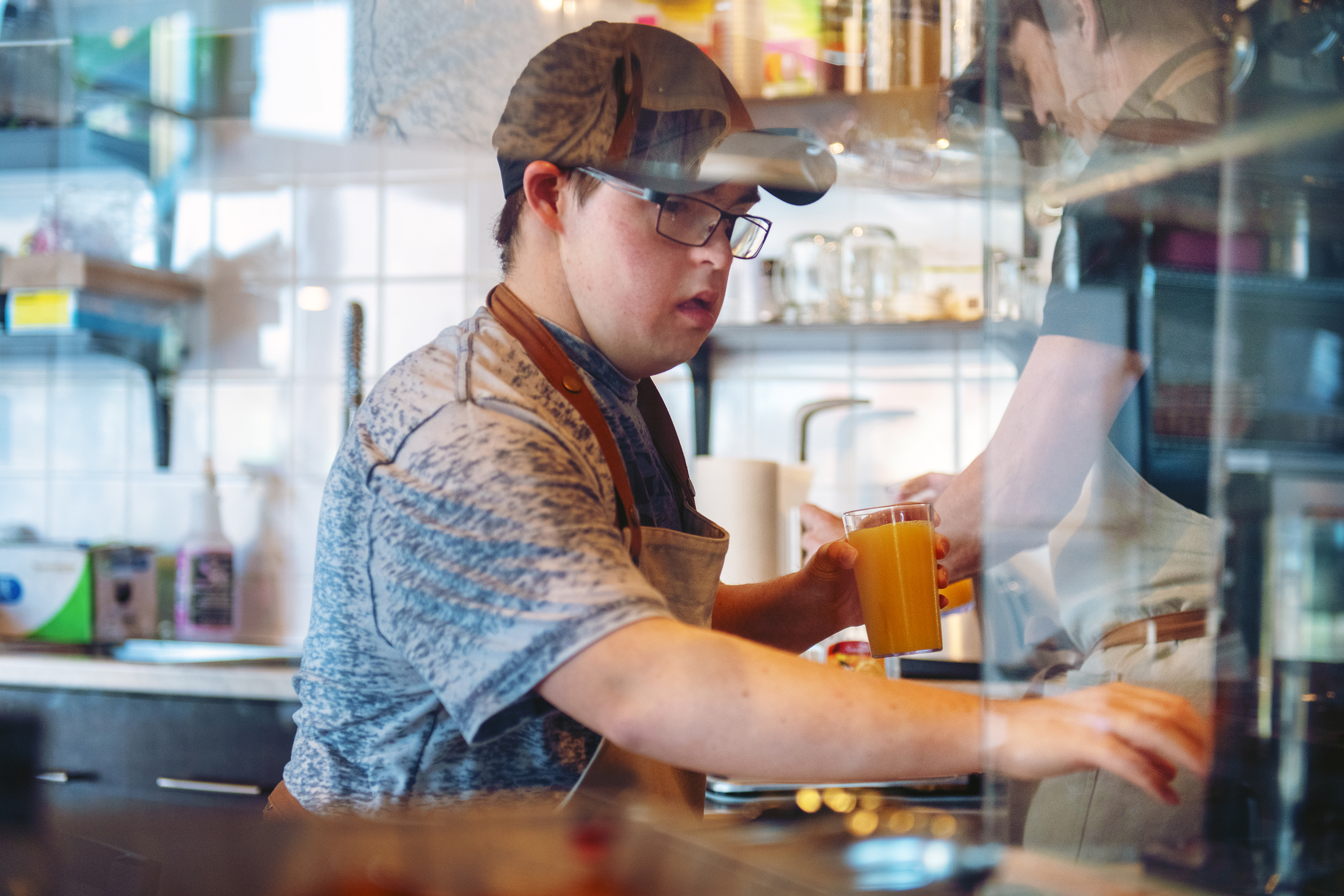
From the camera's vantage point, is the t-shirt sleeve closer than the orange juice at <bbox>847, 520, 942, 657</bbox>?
Yes

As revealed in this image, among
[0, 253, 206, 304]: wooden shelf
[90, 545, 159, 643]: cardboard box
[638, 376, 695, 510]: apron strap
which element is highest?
[0, 253, 206, 304]: wooden shelf

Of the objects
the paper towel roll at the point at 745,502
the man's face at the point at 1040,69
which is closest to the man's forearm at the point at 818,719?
the man's face at the point at 1040,69

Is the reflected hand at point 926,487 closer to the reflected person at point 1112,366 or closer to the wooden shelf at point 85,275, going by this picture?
the reflected person at point 1112,366

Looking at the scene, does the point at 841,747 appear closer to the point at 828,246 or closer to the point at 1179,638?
the point at 1179,638

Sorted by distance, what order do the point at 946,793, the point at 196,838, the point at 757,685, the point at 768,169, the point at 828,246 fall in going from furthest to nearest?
1. the point at 828,246
2. the point at 946,793
3. the point at 768,169
4. the point at 757,685
5. the point at 196,838

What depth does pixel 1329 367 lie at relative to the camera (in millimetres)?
695

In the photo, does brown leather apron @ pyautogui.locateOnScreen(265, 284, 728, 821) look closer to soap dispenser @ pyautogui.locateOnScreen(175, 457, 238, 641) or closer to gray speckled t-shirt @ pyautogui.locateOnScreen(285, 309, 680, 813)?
gray speckled t-shirt @ pyautogui.locateOnScreen(285, 309, 680, 813)

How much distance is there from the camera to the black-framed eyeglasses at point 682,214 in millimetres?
731


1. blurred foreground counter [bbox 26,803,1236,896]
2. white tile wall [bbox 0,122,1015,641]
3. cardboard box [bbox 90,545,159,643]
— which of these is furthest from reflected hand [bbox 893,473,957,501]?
cardboard box [bbox 90,545,159,643]

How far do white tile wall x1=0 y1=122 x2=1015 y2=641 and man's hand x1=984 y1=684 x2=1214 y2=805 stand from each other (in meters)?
1.64

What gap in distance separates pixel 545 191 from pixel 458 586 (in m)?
0.33

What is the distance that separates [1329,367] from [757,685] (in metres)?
0.47

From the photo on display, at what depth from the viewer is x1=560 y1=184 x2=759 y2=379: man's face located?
745 mm

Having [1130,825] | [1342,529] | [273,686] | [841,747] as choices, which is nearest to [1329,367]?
[1342,529]
